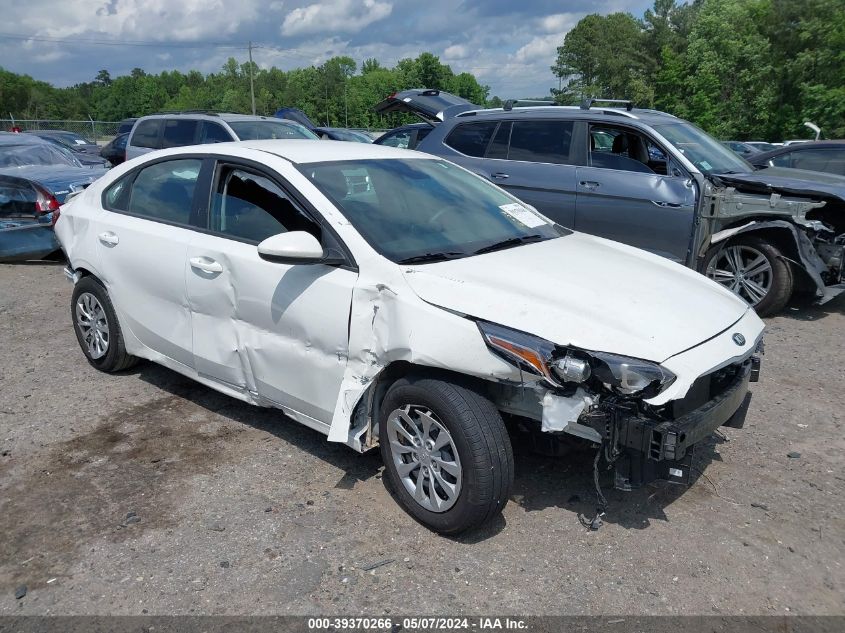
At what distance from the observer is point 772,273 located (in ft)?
21.6

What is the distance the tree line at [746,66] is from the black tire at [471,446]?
22051mm

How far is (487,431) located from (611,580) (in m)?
0.81

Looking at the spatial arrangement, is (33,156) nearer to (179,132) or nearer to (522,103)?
(179,132)

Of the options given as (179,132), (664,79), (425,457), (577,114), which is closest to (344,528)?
(425,457)

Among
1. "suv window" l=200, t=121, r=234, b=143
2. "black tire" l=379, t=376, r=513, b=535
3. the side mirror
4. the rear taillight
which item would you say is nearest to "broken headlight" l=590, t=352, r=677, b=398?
"black tire" l=379, t=376, r=513, b=535

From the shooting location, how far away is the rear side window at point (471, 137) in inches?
314

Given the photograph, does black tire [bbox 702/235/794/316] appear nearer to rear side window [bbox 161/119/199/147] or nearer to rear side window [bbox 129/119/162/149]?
rear side window [bbox 161/119/199/147]

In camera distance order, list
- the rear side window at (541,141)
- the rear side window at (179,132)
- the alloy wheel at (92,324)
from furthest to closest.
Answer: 1. the rear side window at (179,132)
2. the rear side window at (541,141)
3. the alloy wheel at (92,324)

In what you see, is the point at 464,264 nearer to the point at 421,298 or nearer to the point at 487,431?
the point at 421,298

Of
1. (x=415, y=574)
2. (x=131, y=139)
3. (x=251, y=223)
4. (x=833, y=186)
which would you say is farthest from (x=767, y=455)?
(x=131, y=139)

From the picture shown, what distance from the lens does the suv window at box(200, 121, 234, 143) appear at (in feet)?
34.6

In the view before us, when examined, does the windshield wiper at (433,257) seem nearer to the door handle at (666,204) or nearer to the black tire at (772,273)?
the door handle at (666,204)

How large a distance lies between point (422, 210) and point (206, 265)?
1.27m

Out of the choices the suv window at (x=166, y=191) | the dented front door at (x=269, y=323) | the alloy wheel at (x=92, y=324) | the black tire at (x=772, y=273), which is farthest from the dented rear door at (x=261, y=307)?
the black tire at (x=772, y=273)
